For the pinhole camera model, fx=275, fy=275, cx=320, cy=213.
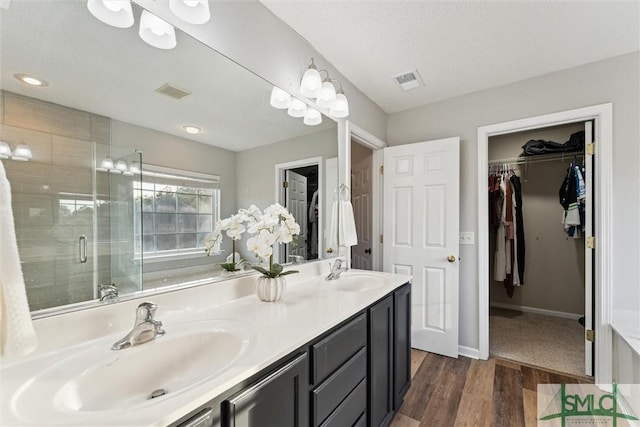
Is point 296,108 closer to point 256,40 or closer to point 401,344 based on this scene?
point 256,40

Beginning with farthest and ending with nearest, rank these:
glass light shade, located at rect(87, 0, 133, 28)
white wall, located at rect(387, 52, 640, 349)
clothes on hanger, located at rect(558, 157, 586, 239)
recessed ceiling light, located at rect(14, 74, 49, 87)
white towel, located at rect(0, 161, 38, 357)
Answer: clothes on hanger, located at rect(558, 157, 586, 239) < white wall, located at rect(387, 52, 640, 349) < glass light shade, located at rect(87, 0, 133, 28) < recessed ceiling light, located at rect(14, 74, 49, 87) < white towel, located at rect(0, 161, 38, 357)

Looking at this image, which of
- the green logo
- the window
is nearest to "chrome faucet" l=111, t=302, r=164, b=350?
the window

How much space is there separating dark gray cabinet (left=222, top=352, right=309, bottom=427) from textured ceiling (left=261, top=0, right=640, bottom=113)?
1.80 metres

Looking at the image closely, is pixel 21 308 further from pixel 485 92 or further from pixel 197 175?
pixel 485 92

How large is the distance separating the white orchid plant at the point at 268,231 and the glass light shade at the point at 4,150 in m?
0.81

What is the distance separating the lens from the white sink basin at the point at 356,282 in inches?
70.9

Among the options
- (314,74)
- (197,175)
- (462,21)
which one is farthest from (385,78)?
(197,175)

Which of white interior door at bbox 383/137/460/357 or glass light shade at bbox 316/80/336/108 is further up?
glass light shade at bbox 316/80/336/108

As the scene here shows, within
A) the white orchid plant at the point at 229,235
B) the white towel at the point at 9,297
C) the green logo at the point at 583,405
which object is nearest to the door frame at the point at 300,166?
the white orchid plant at the point at 229,235

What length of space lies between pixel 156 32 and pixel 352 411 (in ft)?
5.84

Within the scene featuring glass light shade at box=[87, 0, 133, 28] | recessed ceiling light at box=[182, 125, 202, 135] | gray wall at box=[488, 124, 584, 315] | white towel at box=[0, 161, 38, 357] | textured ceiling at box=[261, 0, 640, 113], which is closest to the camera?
white towel at box=[0, 161, 38, 357]

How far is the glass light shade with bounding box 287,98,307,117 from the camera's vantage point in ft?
5.75

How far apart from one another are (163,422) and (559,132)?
14.0 feet

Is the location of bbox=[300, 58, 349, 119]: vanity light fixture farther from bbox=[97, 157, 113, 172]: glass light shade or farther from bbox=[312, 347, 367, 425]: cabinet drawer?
bbox=[312, 347, 367, 425]: cabinet drawer
